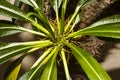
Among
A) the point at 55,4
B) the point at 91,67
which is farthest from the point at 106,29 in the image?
the point at 55,4

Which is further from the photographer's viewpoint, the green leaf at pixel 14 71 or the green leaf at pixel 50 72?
the green leaf at pixel 14 71

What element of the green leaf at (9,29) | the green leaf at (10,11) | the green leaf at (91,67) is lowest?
the green leaf at (91,67)

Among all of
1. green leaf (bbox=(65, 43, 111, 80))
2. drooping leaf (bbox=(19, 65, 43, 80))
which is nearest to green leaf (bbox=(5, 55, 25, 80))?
drooping leaf (bbox=(19, 65, 43, 80))

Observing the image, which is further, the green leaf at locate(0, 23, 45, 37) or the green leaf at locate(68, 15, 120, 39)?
the green leaf at locate(0, 23, 45, 37)

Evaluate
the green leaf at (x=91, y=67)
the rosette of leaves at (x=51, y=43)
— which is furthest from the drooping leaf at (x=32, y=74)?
the green leaf at (x=91, y=67)

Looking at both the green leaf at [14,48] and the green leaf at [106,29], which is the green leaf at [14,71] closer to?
the green leaf at [14,48]

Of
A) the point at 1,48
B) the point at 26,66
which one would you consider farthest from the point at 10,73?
the point at 26,66

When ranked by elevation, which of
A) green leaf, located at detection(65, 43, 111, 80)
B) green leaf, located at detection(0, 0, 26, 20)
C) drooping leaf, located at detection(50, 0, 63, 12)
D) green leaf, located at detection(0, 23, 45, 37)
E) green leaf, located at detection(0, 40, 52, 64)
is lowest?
green leaf, located at detection(65, 43, 111, 80)

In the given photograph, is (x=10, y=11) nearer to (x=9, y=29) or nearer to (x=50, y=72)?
Answer: (x=9, y=29)

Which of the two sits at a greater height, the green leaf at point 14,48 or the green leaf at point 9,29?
the green leaf at point 9,29

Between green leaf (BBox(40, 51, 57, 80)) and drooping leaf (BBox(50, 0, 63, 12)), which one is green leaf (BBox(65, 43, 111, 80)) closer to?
green leaf (BBox(40, 51, 57, 80))
